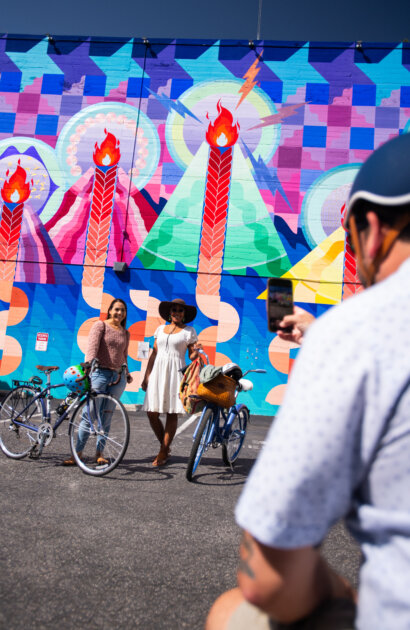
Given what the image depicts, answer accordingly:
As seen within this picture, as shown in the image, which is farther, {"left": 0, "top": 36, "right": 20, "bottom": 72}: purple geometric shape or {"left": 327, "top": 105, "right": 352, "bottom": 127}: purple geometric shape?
{"left": 0, "top": 36, "right": 20, "bottom": 72}: purple geometric shape

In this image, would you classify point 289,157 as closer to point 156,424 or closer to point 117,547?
point 156,424

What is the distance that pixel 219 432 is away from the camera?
5527 millimetres

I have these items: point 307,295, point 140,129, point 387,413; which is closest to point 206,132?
point 140,129

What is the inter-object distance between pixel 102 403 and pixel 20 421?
3.55ft

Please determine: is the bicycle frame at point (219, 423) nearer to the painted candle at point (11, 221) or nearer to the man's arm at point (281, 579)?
the man's arm at point (281, 579)

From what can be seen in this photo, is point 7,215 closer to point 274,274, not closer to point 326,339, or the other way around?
point 274,274

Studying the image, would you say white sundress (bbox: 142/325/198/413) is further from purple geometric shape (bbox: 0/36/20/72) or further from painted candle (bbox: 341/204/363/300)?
purple geometric shape (bbox: 0/36/20/72)

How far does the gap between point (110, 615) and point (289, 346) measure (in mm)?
11209

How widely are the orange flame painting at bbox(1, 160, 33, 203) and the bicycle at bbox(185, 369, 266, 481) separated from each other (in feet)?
35.7

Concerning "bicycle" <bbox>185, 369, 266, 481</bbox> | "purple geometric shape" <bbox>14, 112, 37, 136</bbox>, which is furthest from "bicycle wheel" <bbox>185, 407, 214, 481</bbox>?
"purple geometric shape" <bbox>14, 112, 37, 136</bbox>

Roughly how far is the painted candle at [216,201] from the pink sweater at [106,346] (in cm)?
783

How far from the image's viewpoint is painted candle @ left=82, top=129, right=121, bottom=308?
13.8 meters

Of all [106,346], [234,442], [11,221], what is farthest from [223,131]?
[234,442]

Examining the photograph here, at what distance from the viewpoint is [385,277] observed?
0.95 meters
